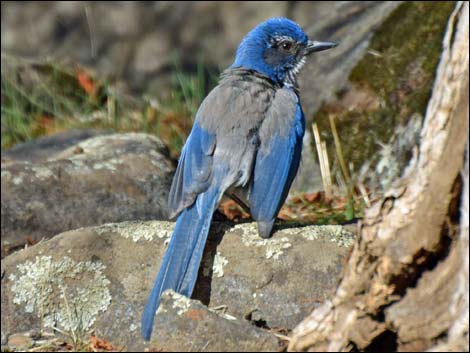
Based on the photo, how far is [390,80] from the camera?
22.1ft

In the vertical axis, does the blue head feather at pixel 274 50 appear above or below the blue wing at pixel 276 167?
above

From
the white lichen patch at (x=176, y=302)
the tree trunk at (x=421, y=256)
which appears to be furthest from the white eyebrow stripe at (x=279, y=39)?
the tree trunk at (x=421, y=256)

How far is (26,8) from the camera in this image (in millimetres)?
9633

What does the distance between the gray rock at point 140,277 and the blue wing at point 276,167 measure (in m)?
0.23

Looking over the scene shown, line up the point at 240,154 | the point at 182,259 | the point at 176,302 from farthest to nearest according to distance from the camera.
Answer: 1. the point at 240,154
2. the point at 182,259
3. the point at 176,302

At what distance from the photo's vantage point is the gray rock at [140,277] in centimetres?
420

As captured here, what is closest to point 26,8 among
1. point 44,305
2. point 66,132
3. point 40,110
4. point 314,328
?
point 40,110

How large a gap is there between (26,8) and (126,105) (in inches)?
66.5

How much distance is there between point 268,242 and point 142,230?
0.59 metres

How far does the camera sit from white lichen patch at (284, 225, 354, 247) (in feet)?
14.8

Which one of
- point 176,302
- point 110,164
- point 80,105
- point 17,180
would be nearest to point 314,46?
point 110,164

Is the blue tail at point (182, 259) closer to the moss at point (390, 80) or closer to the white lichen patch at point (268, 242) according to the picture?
the white lichen patch at point (268, 242)

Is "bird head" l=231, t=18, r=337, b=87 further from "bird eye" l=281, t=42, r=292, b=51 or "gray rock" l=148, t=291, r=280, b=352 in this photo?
"gray rock" l=148, t=291, r=280, b=352

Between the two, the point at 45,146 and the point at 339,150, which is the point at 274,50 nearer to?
the point at 339,150
